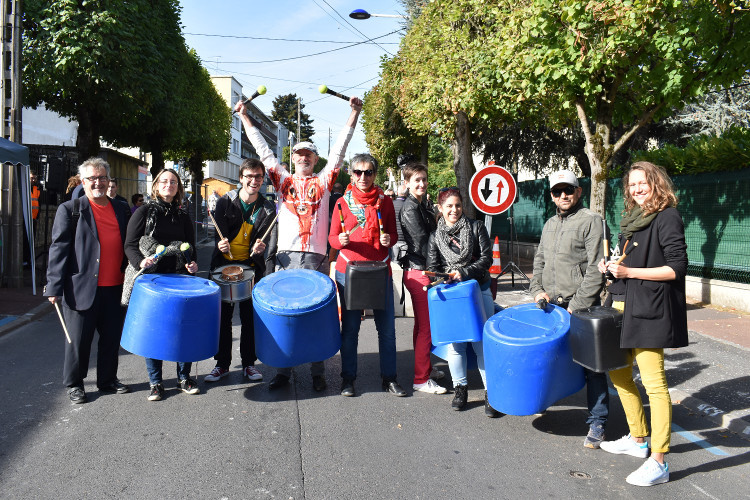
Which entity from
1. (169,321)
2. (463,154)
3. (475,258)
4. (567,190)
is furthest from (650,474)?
(463,154)

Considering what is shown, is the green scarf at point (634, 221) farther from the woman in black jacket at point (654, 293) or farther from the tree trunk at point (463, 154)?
the tree trunk at point (463, 154)

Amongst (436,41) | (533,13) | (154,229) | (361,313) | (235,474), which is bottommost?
(235,474)

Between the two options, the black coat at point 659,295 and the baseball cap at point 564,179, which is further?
the baseball cap at point 564,179

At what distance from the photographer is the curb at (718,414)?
4539mm

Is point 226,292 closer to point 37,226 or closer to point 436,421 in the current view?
point 436,421

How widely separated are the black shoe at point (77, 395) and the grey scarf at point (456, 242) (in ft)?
9.90

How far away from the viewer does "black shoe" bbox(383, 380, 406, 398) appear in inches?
203

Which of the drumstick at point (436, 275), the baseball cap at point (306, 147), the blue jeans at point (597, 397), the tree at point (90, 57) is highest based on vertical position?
the tree at point (90, 57)

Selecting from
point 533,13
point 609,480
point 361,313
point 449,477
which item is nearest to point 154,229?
point 361,313

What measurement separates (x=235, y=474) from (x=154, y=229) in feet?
7.28

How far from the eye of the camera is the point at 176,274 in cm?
505

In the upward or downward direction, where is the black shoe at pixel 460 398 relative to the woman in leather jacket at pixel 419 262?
downward

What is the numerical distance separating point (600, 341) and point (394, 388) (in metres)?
2.05

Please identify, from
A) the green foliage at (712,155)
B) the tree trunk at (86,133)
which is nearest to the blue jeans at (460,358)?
the green foliage at (712,155)
